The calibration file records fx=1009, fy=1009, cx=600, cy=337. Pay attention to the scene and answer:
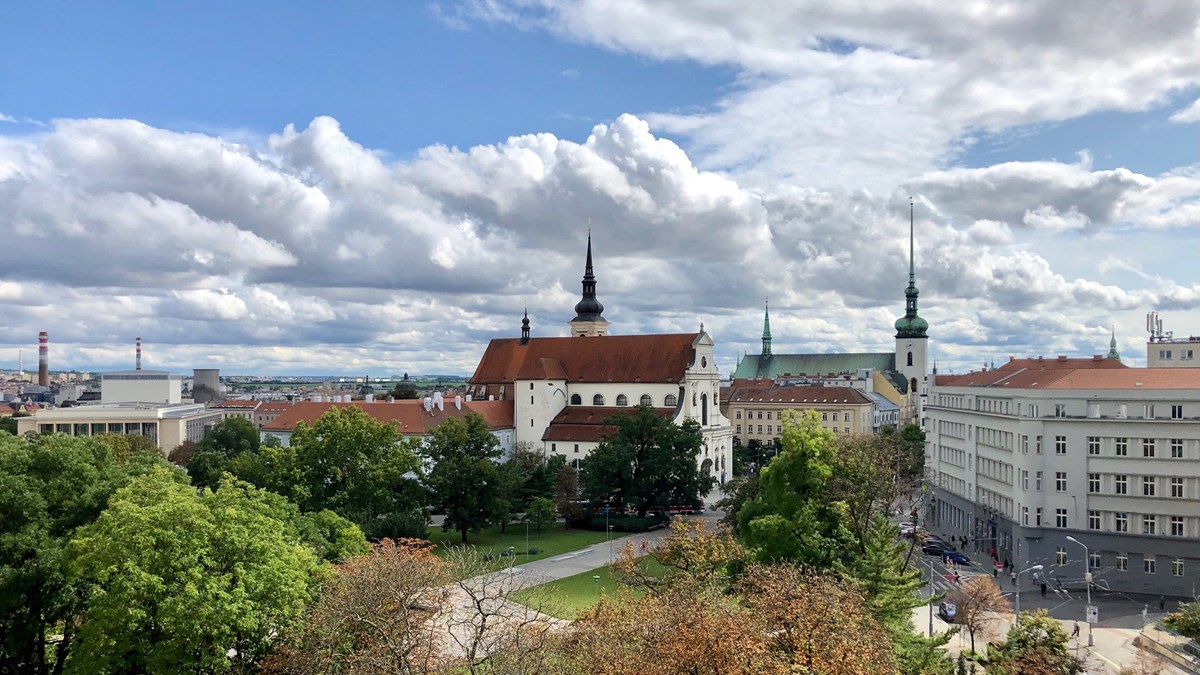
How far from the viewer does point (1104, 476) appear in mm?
48344

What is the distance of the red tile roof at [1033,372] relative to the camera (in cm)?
5352

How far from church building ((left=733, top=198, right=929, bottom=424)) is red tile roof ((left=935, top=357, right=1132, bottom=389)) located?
58.3 m

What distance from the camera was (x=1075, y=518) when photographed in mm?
48812

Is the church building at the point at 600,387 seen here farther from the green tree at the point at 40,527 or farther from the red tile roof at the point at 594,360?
the green tree at the point at 40,527

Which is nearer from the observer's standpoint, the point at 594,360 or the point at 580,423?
the point at 580,423

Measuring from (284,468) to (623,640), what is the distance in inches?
1248

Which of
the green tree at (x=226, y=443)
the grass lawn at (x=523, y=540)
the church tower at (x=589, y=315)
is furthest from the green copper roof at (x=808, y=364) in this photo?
the grass lawn at (x=523, y=540)

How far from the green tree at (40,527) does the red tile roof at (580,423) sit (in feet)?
188

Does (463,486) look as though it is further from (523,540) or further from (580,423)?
(580,423)

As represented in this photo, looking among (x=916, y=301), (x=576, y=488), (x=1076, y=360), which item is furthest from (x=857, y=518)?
(x=916, y=301)

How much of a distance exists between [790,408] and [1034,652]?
91.5m

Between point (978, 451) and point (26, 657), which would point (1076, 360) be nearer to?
point (978, 451)

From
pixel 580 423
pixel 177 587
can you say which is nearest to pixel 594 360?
pixel 580 423

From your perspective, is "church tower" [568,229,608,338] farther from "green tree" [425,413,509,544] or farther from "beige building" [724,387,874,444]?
"green tree" [425,413,509,544]
